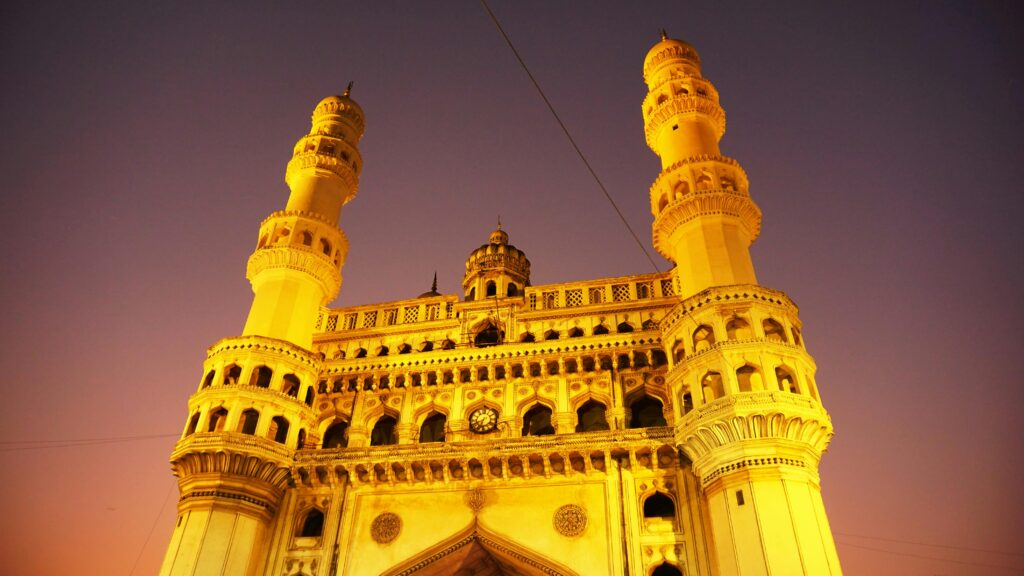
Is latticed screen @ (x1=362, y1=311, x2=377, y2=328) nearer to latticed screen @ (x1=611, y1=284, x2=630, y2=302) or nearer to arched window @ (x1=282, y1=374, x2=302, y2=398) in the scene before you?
arched window @ (x1=282, y1=374, x2=302, y2=398)

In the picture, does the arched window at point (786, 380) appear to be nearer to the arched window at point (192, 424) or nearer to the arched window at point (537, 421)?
the arched window at point (537, 421)

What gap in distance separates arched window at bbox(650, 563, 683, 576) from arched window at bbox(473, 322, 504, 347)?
25.2 feet

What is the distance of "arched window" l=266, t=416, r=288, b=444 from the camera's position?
18.5 metres

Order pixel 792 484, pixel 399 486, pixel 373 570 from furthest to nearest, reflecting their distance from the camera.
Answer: pixel 399 486
pixel 373 570
pixel 792 484

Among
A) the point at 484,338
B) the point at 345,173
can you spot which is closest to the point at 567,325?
the point at 484,338

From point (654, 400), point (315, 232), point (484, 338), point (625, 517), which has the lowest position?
point (625, 517)

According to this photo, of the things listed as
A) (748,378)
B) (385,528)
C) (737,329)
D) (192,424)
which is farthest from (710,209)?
(192,424)

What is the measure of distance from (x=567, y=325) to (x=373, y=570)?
799cm

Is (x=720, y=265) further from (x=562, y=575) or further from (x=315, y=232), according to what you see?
(x=315, y=232)

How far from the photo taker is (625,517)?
1612 centimetres

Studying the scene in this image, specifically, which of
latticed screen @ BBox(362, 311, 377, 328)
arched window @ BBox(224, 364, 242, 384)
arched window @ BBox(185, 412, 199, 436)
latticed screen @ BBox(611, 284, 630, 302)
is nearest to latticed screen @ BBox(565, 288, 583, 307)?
latticed screen @ BBox(611, 284, 630, 302)

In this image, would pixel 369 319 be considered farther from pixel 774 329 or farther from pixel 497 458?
pixel 774 329

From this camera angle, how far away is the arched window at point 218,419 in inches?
711

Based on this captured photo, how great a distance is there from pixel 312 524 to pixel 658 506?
8.42 meters
